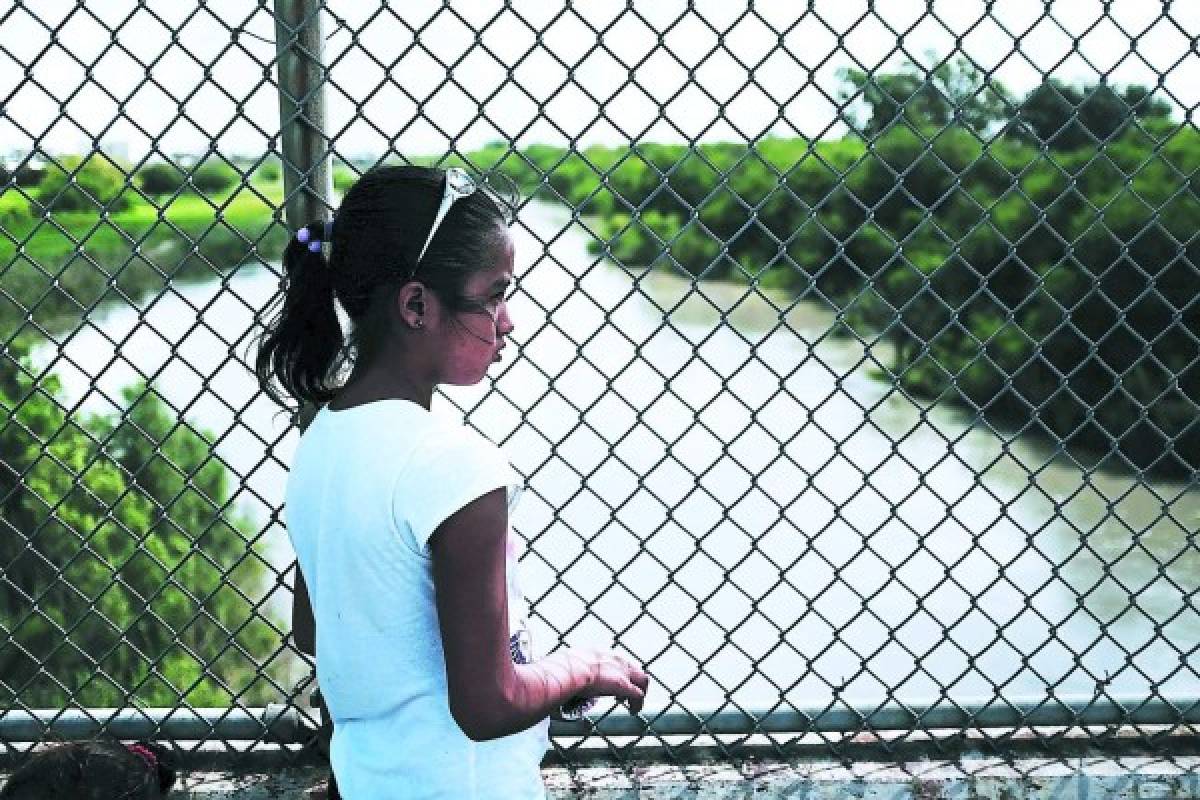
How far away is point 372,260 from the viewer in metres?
1.79

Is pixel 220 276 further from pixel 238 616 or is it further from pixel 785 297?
pixel 785 297

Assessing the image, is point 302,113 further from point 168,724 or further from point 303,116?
point 168,724

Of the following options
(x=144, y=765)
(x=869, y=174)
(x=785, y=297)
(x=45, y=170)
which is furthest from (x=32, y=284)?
(x=785, y=297)

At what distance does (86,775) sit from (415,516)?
1414mm

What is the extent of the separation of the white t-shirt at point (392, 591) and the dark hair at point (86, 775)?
1.04 metres

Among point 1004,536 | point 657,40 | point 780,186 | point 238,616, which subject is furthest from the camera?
point 1004,536

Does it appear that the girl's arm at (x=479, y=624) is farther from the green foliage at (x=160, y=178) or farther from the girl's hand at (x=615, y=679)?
the green foliage at (x=160, y=178)

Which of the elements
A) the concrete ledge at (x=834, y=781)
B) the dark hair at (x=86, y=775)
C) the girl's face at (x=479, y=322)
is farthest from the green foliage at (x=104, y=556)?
the girl's face at (x=479, y=322)

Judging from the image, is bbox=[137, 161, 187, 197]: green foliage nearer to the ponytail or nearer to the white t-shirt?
the ponytail

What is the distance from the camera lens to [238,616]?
37.4ft

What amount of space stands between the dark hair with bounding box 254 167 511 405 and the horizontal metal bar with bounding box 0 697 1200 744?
1.36m

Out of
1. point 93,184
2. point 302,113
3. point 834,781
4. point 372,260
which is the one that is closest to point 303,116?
point 302,113

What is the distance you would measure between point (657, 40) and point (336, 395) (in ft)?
3.80

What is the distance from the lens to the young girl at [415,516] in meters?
1.66
